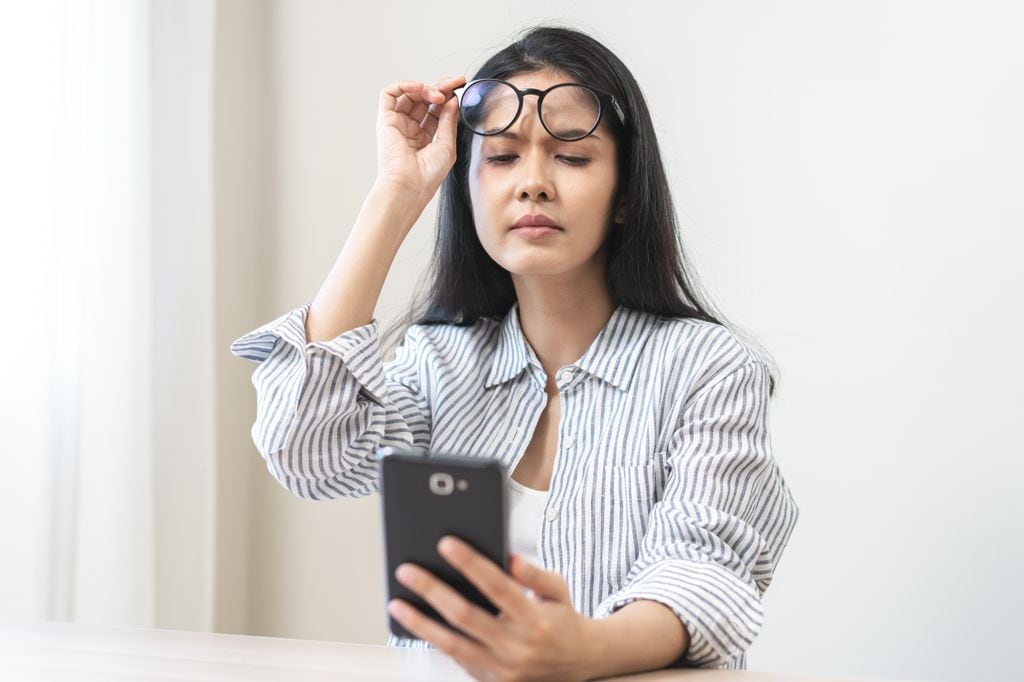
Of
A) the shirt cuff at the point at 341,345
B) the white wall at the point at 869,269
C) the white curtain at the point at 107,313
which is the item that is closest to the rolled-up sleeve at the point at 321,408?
the shirt cuff at the point at 341,345

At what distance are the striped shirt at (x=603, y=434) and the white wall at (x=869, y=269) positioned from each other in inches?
27.5

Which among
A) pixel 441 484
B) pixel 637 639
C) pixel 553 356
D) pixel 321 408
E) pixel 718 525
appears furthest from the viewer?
pixel 553 356

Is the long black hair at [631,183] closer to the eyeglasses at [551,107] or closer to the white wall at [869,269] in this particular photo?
the eyeglasses at [551,107]

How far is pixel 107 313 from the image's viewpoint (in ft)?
6.20

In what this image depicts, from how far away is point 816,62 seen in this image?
6.31ft

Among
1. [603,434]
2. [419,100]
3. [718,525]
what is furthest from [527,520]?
[419,100]

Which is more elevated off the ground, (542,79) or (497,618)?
(542,79)

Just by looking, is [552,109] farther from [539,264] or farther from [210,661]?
[210,661]

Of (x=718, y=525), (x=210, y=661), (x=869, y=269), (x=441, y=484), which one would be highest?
(x=869, y=269)

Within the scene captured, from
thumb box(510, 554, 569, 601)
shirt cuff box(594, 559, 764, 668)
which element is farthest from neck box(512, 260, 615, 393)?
thumb box(510, 554, 569, 601)

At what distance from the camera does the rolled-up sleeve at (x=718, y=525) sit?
3.14 ft

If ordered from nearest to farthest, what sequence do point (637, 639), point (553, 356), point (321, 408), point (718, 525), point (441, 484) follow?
point (441, 484) → point (637, 639) → point (718, 525) → point (321, 408) → point (553, 356)

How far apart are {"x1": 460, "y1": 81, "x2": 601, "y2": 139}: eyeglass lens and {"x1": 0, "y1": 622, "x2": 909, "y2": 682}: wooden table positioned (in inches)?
24.1

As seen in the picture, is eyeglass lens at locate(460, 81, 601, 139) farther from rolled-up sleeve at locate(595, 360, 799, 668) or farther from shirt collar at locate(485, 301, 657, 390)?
rolled-up sleeve at locate(595, 360, 799, 668)
